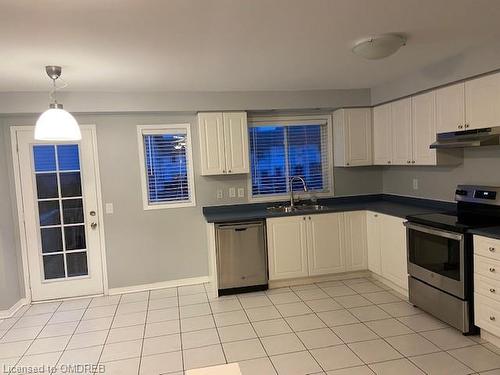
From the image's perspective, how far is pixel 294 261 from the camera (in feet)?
14.0

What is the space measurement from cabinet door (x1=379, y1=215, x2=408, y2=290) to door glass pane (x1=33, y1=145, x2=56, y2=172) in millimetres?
3764

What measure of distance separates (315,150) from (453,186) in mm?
1730

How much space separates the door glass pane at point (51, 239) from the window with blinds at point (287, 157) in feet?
7.79

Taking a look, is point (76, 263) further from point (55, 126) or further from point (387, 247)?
point (387, 247)

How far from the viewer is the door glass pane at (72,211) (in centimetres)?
425

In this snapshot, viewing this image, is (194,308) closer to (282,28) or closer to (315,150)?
(315,150)

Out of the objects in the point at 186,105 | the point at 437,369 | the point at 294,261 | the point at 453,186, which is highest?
the point at 186,105

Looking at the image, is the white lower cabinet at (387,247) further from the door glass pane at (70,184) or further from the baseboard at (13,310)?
the baseboard at (13,310)

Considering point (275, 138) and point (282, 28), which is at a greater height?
point (282, 28)

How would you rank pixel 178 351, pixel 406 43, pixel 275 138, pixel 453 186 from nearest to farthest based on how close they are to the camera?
pixel 406 43, pixel 178 351, pixel 453 186, pixel 275 138

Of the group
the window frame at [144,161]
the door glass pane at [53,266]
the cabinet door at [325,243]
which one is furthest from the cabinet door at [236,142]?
the door glass pane at [53,266]

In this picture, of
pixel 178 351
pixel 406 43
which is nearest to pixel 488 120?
pixel 406 43

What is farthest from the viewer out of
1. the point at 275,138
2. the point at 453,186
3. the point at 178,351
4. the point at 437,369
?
the point at 275,138

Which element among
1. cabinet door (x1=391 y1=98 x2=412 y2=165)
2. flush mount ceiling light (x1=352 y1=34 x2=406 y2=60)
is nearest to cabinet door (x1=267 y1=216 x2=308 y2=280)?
cabinet door (x1=391 y1=98 x2=412 y2=165)
